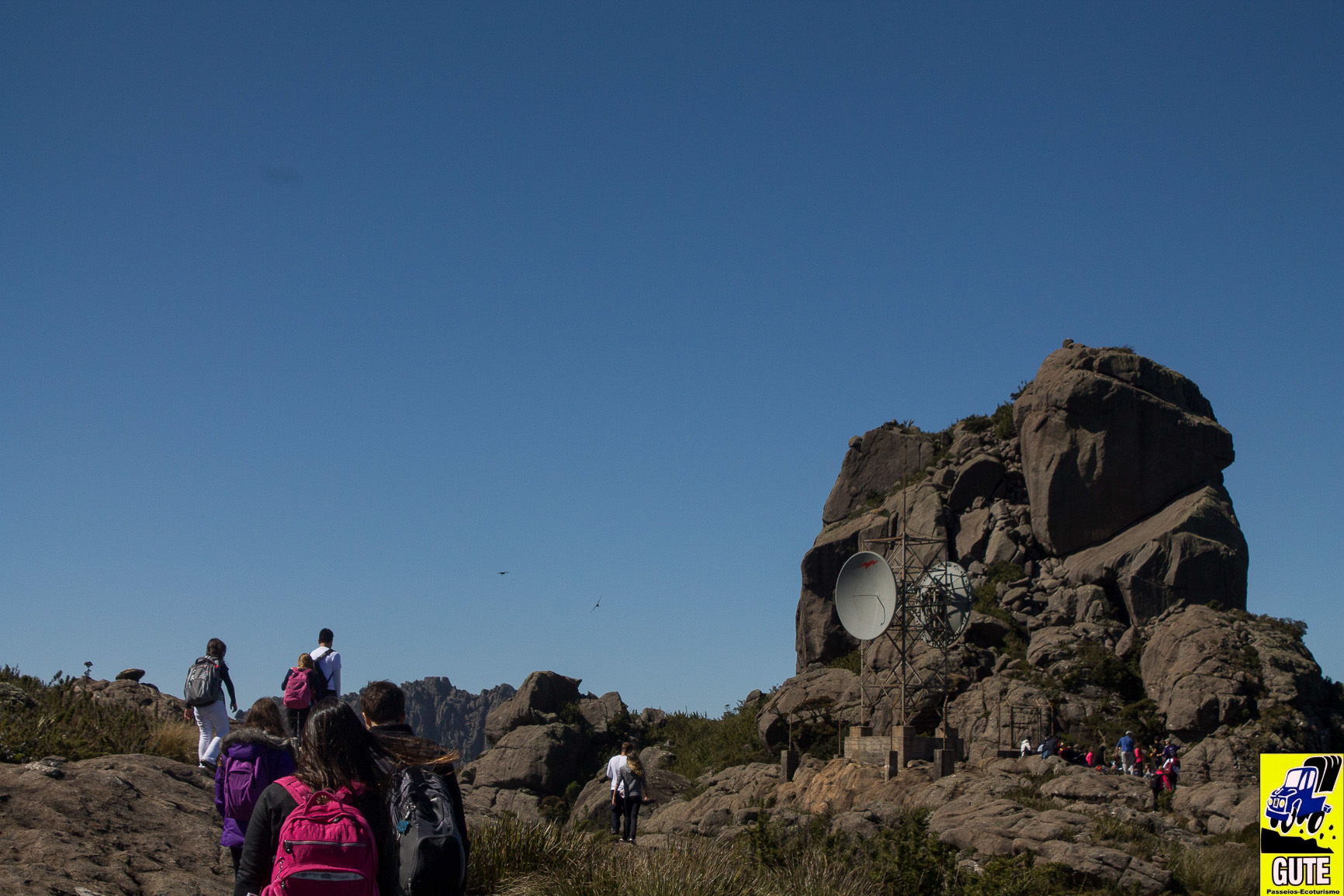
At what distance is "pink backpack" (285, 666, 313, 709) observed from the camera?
9586mm

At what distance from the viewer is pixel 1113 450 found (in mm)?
44625

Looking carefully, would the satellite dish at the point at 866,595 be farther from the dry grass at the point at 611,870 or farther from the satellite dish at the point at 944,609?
the dry grass at the point at 611,870

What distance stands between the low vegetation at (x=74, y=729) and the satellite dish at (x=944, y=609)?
86.5 ft

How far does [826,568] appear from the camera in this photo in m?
54.1

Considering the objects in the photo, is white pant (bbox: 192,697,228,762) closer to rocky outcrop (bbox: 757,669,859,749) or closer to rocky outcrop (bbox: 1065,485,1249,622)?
rocky outcrop (bbox: 757,669,859,749)

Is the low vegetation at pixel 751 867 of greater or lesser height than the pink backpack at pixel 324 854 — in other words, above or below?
below

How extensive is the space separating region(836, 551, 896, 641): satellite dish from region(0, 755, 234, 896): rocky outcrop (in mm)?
26624

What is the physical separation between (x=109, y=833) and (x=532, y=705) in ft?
140

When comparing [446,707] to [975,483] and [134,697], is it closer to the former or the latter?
[975,483]

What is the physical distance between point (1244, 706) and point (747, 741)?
2214 centimetres

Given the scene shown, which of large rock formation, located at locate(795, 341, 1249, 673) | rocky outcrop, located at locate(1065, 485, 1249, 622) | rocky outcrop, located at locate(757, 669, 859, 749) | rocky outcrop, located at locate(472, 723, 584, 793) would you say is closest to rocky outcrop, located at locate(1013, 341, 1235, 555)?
large rock formation, located at locate(795, 341, 1249, 673)

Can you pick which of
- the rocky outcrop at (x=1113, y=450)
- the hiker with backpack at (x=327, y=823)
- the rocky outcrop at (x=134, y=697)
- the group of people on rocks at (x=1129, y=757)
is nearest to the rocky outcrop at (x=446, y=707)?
the rocky outcrop at (x=1113, y=450)

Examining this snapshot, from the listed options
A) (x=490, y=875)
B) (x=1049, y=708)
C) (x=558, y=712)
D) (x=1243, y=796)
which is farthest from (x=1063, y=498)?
(x=490, y=875)

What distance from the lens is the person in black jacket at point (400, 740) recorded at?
5348 mm
